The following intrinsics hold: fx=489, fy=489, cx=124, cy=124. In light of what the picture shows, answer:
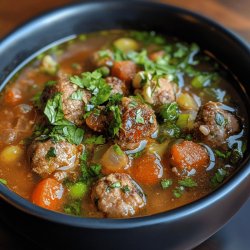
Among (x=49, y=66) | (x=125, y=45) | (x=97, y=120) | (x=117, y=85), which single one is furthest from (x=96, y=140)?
(x=125, y=45)

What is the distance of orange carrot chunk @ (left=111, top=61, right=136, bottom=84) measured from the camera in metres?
3.25

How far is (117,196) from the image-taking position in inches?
97.5

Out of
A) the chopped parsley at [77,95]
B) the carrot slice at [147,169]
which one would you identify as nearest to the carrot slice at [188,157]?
the carrot slice at [147,169]

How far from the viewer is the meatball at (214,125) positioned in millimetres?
2832

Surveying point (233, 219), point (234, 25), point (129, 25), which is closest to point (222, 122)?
point (233, 219)

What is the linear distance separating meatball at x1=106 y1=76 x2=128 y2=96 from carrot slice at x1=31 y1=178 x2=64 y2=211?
2.29 feet

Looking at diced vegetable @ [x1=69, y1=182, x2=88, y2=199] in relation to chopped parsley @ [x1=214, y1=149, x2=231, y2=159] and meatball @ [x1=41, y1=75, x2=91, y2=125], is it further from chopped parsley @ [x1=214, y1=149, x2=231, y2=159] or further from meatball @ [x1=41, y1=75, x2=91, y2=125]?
chopped parsley @ [x1=214, y1=149, x2=231, y2=159]

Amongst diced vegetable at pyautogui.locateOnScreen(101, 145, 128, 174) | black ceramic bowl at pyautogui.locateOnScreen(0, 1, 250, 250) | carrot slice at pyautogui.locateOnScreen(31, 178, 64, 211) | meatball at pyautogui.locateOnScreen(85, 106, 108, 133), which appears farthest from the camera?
meatball at pyautogui.locateOnScreen(85, 106, 108, 133)

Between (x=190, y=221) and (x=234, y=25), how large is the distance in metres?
2.39

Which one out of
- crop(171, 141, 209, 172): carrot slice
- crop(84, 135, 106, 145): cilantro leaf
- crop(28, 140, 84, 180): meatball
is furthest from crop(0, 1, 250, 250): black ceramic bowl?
crop(84, 135, 106, 145): cilantro leaf

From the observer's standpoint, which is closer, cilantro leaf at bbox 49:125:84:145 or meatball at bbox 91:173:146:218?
meatball at bbox 91:173:146:218

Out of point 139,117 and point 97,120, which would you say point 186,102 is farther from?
point 97,120

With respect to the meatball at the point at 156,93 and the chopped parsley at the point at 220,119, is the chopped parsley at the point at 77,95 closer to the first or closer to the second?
the meatball at the point at 156,93

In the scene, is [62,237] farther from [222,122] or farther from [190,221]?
[222,122]
